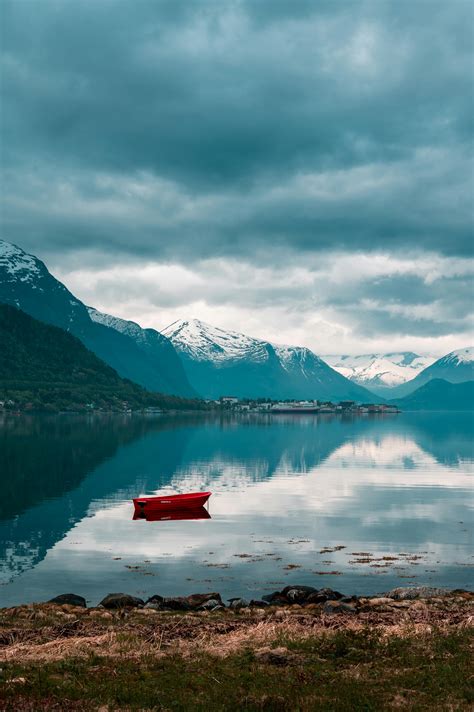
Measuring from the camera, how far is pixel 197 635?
3322 centimetres

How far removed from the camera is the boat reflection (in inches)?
3514

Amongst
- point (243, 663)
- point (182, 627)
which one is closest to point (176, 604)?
point (182, 627)

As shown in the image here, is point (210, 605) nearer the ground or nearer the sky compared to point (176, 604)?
nearer the sky

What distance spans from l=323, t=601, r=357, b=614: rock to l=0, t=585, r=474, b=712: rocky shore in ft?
0.19

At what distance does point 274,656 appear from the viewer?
28.5 metres

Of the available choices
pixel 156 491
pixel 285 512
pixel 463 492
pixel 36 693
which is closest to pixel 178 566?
pixel 285 512

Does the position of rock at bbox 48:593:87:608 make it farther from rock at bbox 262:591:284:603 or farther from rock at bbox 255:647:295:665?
rock at bbox 255:647:295:665

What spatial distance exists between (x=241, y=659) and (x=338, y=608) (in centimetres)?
1408

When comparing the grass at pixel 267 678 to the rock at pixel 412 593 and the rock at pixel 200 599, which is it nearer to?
the rock at pixel 200 599

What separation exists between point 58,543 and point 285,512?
3254 cm

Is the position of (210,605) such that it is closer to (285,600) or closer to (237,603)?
(237,603)

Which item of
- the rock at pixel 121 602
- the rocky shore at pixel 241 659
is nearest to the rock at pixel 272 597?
the rocky shore at pixel 241 659

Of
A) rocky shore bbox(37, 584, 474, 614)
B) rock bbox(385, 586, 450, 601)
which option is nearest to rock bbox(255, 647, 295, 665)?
rocky shore bbox(37, 584, 474, 614)

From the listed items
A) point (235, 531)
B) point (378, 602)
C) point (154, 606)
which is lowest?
point (235, 531)
